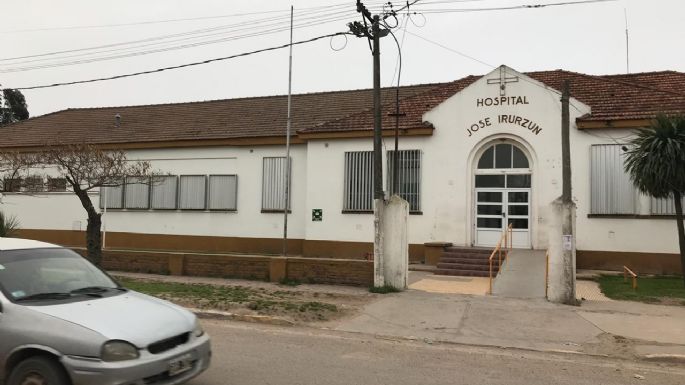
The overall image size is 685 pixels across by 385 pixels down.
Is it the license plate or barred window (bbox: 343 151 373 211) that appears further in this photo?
barred window (bbox: 343 151 373 211)

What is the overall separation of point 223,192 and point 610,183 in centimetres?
1460

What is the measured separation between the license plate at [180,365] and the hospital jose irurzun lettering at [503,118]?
15226 mm

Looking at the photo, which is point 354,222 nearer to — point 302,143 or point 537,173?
point 302,143

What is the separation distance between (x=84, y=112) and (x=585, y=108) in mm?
26504

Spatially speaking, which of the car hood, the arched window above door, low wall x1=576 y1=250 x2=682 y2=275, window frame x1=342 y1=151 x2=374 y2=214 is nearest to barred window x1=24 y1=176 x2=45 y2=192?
window frame x1=342 y1=151 x2=374 y2=214

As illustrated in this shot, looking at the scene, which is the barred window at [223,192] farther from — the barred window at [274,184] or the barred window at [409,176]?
the barred window at [409,176]

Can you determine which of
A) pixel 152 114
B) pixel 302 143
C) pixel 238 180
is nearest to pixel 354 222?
pixel 302 143

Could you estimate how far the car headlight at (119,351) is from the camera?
4352 mm

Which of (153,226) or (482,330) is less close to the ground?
(153,226)

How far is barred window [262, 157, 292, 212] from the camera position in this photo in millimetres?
21672

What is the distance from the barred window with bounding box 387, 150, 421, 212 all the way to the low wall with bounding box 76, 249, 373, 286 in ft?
19.4

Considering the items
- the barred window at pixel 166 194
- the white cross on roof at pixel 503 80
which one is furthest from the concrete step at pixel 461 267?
the barred window at pixel 166 194

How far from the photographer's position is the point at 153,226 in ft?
76.9

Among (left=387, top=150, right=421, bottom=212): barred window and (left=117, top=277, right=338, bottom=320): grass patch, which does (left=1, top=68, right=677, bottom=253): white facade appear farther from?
(left=117, top=277, right=338, bottom=320): grass patch
